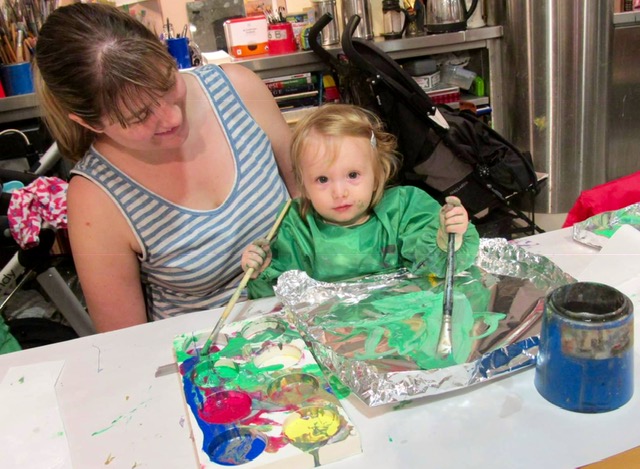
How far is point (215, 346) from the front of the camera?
763 millimetres

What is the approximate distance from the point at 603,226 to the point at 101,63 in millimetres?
741

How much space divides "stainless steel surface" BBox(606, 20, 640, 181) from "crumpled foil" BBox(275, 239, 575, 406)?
1530 millimetres

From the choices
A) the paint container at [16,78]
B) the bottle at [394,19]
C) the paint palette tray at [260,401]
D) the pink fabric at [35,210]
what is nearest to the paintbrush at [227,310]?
the paint palette tray at [260,401]

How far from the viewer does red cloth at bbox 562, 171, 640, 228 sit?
105cm

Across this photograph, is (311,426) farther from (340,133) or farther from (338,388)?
(340,133)

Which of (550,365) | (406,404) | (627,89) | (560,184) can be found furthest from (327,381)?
(627,89)

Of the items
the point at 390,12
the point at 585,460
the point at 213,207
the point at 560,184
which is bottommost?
the point at 560,184

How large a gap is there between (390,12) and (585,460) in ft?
5.90

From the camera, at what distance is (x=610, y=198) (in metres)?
1.06

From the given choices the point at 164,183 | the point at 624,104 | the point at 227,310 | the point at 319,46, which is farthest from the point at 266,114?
the point at 624,104

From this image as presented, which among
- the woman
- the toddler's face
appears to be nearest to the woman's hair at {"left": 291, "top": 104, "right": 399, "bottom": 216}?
the toddler's face

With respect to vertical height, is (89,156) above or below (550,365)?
above

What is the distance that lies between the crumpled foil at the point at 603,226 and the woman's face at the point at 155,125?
62 centimetres

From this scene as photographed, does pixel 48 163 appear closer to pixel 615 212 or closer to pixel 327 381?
pixel 327 381
